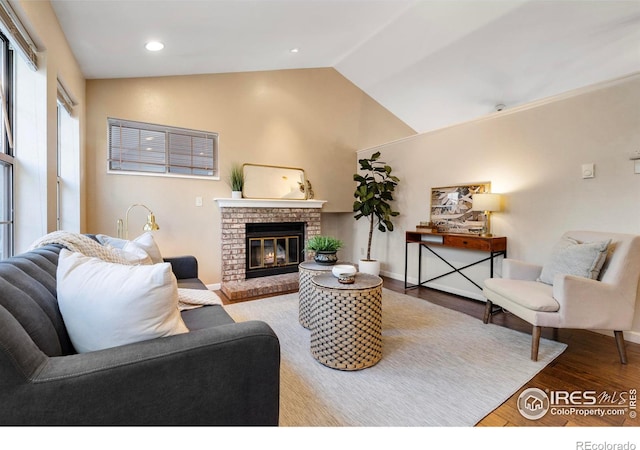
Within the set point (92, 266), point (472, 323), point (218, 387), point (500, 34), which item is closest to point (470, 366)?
point (472, 323)

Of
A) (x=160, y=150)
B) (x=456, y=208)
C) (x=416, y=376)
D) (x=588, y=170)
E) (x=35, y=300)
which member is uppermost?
(x=160, y=150)

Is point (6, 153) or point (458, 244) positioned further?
point (458, 244)

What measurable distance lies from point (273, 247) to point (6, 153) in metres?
3.06

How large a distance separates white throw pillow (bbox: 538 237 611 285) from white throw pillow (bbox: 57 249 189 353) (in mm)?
2840

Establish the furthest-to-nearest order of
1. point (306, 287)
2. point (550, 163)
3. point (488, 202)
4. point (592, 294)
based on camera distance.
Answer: point (488, 202) → point (550, 163) → point (306, 287) → point (592, 294)

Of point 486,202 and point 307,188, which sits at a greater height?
point 307,188

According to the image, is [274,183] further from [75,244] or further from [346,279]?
[75,244]

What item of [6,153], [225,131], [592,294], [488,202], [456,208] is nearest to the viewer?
[6,153]

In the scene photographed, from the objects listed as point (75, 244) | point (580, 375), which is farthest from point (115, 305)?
point (580, 375)

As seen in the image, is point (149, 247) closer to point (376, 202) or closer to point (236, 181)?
point (236, 181)

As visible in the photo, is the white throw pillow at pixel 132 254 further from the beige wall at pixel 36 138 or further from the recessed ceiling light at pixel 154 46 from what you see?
the recessed ceiling light at pixel 154 46

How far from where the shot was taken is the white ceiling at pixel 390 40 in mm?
2385

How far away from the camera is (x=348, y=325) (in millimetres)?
1955

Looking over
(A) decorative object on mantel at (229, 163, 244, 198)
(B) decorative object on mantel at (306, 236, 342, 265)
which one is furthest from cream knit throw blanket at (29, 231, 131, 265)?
(A) decorative object on mantel at (229, 163, 244, 198)
